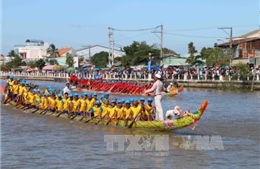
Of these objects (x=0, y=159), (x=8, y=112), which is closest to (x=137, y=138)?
(x=0, y=159)

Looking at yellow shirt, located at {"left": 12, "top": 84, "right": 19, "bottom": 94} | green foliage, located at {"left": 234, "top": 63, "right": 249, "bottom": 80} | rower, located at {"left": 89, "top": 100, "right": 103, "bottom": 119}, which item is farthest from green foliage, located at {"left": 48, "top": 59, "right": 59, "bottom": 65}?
rower, located at {"left": 89, "top": 100, "right": 103, "bottom": 119}

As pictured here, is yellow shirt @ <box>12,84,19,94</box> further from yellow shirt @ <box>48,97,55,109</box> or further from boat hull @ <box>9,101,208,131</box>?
boat hull @ <box>9,101,208,131</box>

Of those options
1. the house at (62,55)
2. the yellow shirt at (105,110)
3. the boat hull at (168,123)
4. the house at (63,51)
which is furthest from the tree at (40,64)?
the boat hull at (168,123)

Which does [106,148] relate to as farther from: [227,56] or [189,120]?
[227,56]

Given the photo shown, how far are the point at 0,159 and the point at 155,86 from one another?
5.61 meters

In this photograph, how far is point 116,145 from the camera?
15.0 m

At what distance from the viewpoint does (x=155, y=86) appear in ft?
53.0

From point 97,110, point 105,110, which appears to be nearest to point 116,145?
point 105,110

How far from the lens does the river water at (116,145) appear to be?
507 inches

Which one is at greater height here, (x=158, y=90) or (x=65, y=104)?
(x=158, y=90)

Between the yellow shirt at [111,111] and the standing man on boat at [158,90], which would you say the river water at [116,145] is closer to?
the yellow shirt at [111,111]

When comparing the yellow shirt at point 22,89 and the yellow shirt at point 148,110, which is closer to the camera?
the yellow shirt at point 148,110

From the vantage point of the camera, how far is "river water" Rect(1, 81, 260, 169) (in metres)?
12.9

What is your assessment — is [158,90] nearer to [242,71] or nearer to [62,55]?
[242,71]
